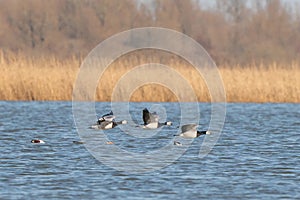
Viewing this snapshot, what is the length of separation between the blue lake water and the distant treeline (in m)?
26.8

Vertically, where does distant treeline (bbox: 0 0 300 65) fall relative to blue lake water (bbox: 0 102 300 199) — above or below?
above

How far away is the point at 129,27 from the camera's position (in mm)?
43969

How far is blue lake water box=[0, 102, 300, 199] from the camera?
8758mm

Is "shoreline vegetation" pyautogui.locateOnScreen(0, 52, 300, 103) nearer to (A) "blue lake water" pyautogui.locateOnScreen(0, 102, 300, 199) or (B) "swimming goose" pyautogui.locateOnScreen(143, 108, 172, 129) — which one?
(A) "blue lake water" pyautogui.locateOnScreen(0, 102, 300, 199)

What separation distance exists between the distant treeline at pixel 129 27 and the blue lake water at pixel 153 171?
26.8 m

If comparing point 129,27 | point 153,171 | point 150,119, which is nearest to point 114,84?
point 150,119

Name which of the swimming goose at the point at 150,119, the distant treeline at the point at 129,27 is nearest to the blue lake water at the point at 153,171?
the swimming goose at the point at 150,119

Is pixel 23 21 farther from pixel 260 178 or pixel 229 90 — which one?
pixel 260 178

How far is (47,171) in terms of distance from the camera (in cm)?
1003

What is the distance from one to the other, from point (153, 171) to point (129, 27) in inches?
1341

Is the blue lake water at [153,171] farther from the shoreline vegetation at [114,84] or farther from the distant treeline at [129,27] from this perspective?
the distant treeline at [129,27]

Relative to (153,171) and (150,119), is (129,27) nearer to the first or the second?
(150,119)

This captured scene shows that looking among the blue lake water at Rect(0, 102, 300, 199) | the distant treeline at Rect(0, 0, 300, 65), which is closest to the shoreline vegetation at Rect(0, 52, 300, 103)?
the blue lake water at Rect(0, 102, 300, 199)

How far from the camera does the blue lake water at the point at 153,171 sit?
8758mm
